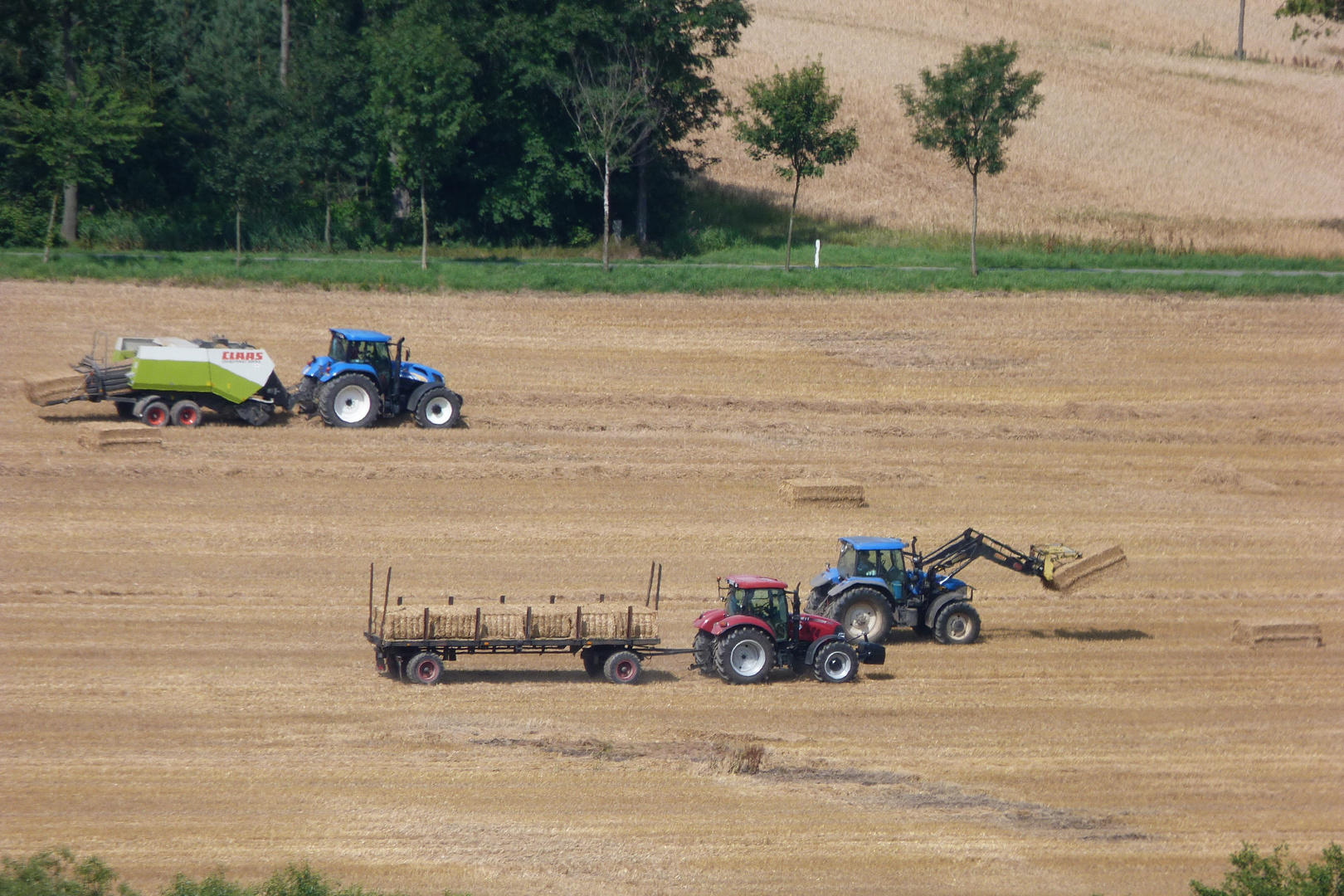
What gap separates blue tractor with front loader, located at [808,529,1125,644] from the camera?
706 inches

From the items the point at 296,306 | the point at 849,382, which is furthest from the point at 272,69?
the point at 849,382

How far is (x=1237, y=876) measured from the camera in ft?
30.9

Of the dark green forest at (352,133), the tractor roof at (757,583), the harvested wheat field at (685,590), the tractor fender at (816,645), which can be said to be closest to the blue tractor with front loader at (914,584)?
the harvested wheat field at (685,590)

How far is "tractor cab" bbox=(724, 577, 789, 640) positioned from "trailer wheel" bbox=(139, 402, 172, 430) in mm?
13974

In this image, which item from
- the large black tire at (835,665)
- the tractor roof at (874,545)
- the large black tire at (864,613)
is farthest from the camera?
the tractor roof at (874,545)

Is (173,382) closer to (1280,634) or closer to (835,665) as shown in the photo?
(835,665)

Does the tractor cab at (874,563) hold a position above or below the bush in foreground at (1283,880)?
above

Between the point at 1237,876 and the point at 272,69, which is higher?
the point at 272,69

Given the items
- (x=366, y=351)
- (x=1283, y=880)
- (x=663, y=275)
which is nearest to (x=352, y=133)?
(x=663, y=275)

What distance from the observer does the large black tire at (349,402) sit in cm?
2584

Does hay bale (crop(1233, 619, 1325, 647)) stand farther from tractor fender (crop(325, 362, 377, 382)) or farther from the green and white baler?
the green and white baler

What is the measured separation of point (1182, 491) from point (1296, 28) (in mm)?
31110

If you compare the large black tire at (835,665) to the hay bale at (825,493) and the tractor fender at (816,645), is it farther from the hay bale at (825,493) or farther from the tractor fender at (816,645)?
A: the hay bale at (825,493)

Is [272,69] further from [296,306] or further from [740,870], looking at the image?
[740,870]
